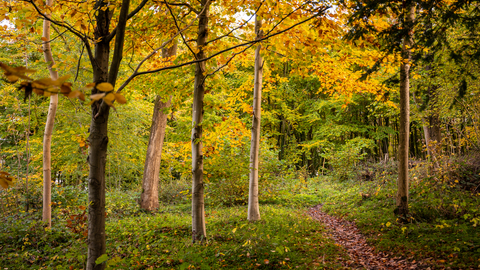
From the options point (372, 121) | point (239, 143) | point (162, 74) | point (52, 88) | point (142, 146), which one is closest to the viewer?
point (52, 88)

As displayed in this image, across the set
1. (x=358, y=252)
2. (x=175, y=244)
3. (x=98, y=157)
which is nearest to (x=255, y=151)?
(x=175, y=244)

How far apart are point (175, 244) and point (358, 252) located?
135 inches

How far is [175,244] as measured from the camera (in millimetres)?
5051

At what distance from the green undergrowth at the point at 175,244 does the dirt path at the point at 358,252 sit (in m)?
0.27

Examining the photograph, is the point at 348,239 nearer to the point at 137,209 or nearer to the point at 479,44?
the point at 479,44

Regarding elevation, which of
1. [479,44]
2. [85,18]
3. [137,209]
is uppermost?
[85,18]

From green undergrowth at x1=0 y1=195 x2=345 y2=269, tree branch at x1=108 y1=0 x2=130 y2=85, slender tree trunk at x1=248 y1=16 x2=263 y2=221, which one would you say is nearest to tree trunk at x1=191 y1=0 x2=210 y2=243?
green undergrowth at x1=0 y1=195 x2=345 y2=269

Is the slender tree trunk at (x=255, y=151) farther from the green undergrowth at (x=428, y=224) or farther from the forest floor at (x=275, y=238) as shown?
the green undergrowth at (x=428, y=224)

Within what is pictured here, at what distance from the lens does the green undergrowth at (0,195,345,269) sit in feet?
13.3

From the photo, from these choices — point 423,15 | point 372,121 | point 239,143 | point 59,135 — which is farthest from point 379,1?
point 372,121

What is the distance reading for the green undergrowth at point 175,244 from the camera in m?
4.07

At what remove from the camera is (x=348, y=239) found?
5.93 meters

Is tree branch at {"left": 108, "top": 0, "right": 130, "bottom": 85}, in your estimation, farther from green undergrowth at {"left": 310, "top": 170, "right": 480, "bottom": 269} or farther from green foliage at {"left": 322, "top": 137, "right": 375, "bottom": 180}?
green foliage at {"left": 322, "top": 137, "right": 375, "bottom": 180}

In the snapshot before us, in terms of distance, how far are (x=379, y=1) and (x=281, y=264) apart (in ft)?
12.8
